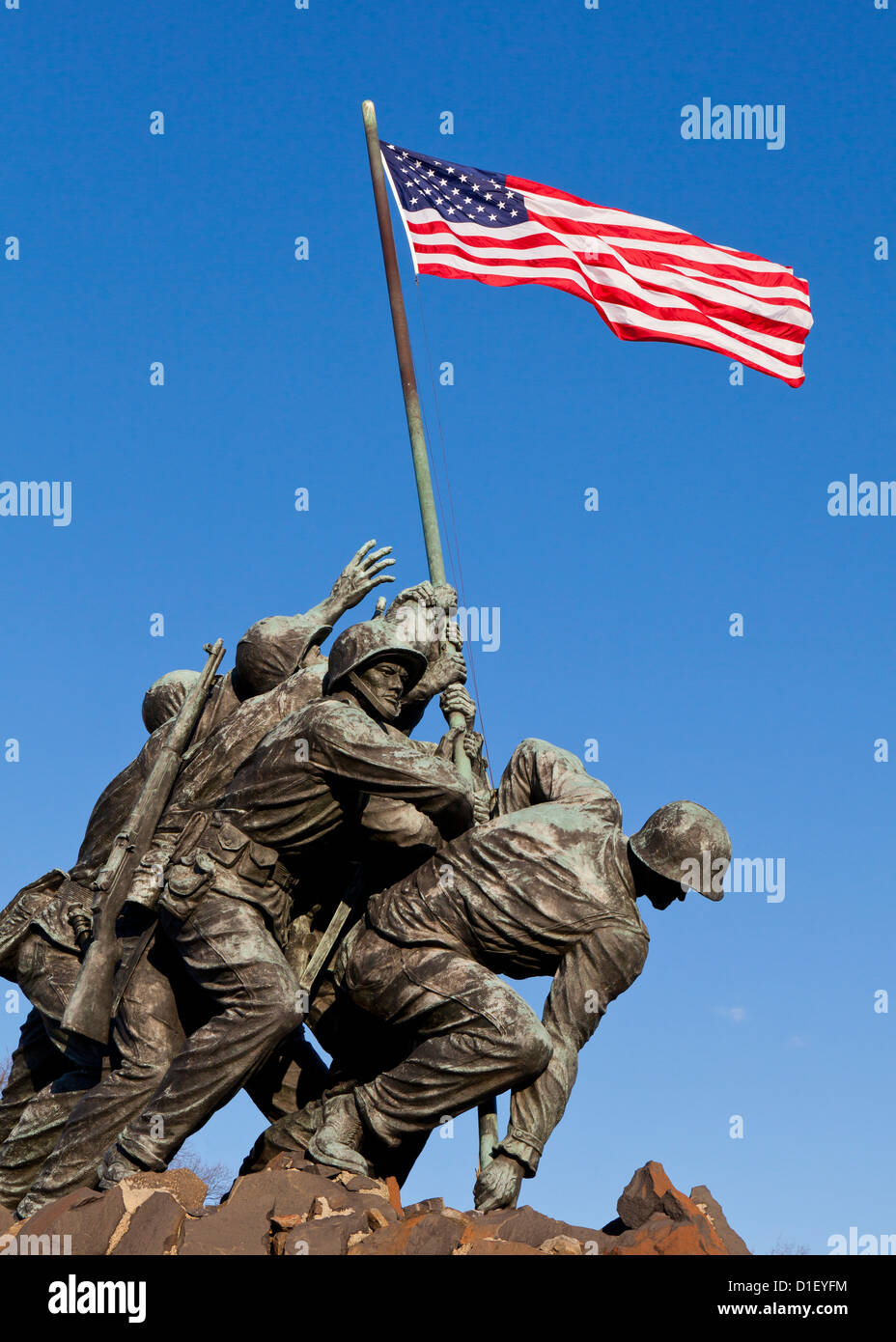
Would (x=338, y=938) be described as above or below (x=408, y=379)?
below

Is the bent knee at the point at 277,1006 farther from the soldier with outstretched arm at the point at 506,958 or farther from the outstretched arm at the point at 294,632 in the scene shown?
the outstretched arm at the point at 294,632

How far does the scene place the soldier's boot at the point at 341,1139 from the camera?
845cm

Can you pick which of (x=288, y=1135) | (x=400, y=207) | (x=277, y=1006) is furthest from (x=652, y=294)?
(x=288, y=1135)

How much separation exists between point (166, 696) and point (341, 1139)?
326 cm

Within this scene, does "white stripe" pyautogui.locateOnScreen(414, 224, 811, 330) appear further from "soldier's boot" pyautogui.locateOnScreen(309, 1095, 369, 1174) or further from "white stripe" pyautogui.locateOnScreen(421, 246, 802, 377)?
"soldier's boot" pyautogui.locateOnScreen(309, 1095, 369, 1174)

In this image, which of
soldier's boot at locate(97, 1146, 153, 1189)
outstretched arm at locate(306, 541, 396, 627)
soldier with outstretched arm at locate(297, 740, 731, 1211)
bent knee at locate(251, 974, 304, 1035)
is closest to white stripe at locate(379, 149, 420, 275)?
outstretched arm at locate(306, 541, 396, 627)

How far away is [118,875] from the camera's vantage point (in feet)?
30.9

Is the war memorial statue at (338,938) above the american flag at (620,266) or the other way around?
the other way around

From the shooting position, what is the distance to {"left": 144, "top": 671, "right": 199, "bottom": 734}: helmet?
10.6m

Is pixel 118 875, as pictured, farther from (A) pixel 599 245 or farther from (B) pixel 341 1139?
(A) pixel 599 245

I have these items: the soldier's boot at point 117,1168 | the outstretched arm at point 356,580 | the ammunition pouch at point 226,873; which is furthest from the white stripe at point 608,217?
the soldier's boot at point 117,1168

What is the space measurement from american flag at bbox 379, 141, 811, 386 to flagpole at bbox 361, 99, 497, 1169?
15 cm

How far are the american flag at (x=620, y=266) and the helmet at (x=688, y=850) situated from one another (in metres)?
4.44
